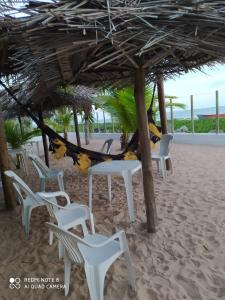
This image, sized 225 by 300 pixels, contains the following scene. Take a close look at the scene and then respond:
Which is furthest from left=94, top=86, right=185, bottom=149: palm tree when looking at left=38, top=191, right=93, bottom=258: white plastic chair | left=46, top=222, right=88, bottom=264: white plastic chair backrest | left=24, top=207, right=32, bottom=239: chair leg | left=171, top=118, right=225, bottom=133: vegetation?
left=46, top=222, right=88, bottom=264: white plastic chair backrest

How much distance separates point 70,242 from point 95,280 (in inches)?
11.4

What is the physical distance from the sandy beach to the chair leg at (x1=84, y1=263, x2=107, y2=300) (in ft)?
0.97

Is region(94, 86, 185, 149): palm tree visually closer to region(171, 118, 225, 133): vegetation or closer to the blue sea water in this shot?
the blue sea water

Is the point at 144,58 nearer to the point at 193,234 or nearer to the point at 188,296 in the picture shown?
the point at 193,234

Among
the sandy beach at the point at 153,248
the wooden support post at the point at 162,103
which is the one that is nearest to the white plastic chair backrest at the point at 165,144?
the wooden support post at the point at 162,103

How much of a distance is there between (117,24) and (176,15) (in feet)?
1.33

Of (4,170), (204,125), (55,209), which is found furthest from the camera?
(204,125)

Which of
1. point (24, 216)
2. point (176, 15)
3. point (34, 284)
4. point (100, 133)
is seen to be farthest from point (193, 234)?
point (100, 133)

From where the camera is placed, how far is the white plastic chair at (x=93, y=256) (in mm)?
1836

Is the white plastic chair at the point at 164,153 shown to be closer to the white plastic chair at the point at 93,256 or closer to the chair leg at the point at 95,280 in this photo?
the white plastic chair at the point at 93,256

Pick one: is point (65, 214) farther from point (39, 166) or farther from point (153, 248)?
point (39, 166)

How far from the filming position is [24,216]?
3.20 m

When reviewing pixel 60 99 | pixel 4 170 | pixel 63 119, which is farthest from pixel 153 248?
pixel 63 119

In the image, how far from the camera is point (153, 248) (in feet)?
8.95
